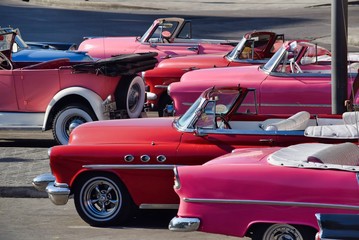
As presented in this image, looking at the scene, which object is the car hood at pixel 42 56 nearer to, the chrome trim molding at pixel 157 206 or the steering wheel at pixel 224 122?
the steering wheel at pixel 224 122

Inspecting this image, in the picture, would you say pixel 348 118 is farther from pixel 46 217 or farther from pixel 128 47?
pixel 128 47

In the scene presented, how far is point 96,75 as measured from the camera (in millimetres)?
13156

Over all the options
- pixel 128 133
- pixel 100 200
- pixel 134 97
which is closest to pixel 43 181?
pixel 100 200

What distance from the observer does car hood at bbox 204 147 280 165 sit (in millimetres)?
8156

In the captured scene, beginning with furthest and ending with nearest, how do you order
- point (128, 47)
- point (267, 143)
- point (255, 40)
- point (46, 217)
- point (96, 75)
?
point (128, 47) → point (255, 40) → point (96, 75) → point (46, 217) → point (267, 143)

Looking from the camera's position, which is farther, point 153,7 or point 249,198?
point 153,7

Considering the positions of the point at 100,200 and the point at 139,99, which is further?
the point at 139,99

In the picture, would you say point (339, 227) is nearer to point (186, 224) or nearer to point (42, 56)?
point (186, 224)

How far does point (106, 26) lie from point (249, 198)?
81.0 feet

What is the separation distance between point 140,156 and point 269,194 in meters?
1.96

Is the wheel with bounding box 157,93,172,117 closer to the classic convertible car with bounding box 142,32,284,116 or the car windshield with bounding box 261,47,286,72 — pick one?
the classic convertible car with bounding box 142,32,284,116

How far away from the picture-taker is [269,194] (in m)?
7.55

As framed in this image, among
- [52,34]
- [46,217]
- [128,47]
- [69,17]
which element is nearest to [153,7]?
[69,17]

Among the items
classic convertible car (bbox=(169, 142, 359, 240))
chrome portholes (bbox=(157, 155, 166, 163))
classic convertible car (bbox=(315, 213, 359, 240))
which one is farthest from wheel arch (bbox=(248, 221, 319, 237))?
chrome portholes (bbox=(157, 155, 166, 163))
